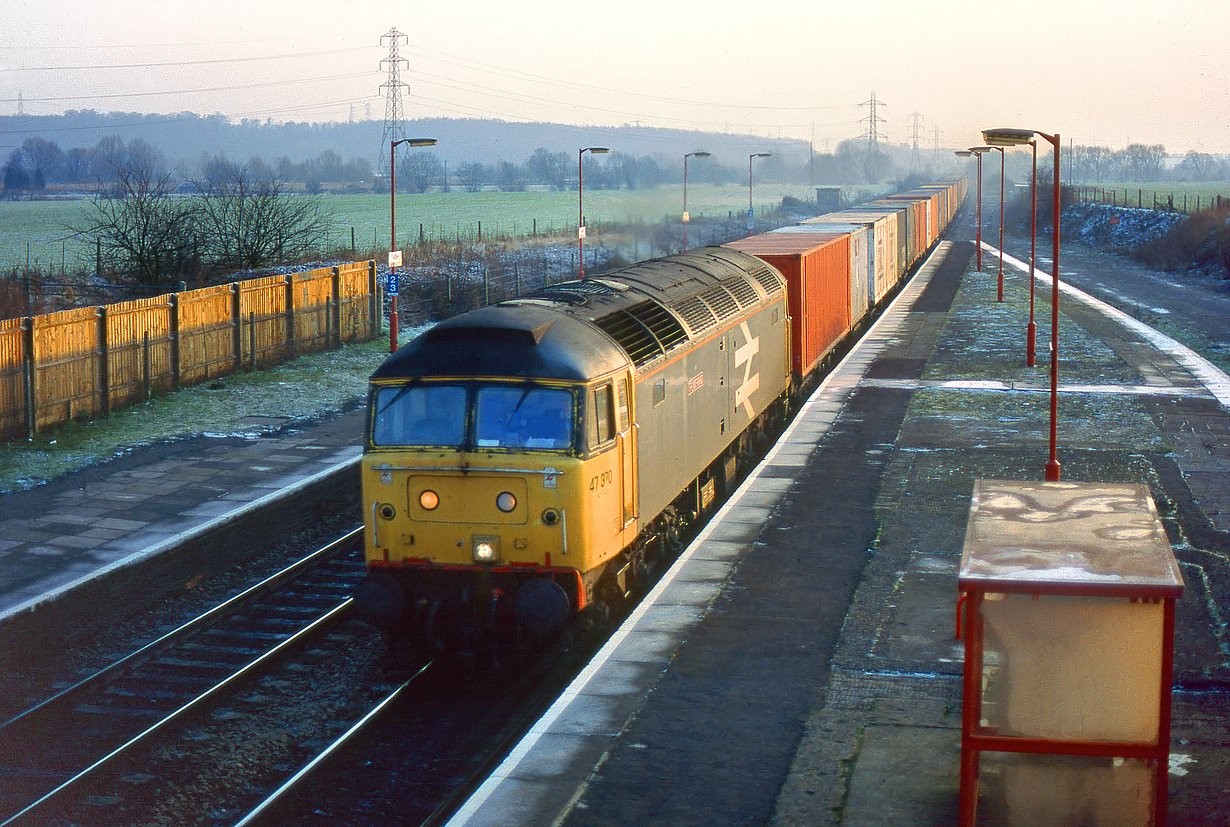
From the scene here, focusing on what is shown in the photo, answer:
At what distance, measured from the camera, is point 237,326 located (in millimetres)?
30938

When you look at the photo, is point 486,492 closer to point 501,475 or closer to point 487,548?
point 501,475

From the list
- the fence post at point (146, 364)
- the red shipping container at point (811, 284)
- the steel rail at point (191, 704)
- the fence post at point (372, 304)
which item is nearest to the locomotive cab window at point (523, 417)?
the steel rail at point (191, 704)

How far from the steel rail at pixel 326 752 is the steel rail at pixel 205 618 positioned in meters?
2.88

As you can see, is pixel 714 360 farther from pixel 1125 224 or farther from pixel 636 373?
pixel 1125 224

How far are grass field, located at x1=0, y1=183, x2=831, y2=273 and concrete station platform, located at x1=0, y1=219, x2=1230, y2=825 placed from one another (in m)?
25.2

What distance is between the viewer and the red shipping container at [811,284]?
82.9ft

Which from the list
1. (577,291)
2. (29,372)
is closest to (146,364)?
(29,372)

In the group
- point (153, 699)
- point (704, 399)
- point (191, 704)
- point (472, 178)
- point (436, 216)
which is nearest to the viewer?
point (191, 704)

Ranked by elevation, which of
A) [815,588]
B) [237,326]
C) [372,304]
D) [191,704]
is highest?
[372,304]

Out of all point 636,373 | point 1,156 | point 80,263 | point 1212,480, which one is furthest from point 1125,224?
point 1,156

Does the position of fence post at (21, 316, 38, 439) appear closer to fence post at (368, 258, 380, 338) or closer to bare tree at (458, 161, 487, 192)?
fence post at (368, 258, 380, 338)

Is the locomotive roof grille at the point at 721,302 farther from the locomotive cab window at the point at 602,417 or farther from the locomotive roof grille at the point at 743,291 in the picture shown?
the locomotive cab window at the point at 602,417

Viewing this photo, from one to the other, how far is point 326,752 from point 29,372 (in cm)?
1447

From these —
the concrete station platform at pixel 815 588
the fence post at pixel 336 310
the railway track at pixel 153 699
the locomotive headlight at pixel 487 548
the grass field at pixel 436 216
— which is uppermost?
the grass field at pixel 436 216
